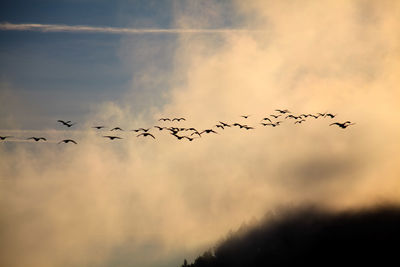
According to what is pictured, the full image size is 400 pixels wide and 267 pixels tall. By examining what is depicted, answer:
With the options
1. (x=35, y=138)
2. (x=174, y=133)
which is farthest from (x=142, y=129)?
(x=35, y=138)

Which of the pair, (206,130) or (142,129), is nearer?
(142,129)

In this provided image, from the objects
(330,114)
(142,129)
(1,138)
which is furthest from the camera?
(330,114)

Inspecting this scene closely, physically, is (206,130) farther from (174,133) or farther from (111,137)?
(111,137)

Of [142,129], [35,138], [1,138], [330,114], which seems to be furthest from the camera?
[330,114]

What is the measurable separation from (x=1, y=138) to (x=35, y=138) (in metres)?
8.53

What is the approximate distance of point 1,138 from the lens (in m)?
91.4

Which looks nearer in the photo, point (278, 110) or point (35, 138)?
point (35, 138)

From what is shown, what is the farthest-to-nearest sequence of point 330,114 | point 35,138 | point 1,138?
point 330,114 < point 35,138 < point 1,138

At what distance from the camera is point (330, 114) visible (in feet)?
389

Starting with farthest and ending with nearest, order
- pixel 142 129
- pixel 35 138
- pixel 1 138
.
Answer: pixel 142 129, pixel 35 138, pixel 1 138

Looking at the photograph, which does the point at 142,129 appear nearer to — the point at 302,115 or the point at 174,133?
the point at 174,133

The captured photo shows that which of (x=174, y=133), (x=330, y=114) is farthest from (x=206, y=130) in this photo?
(x=330, y=114)

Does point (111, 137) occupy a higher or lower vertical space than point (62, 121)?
lower

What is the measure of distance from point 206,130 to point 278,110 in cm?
2622
